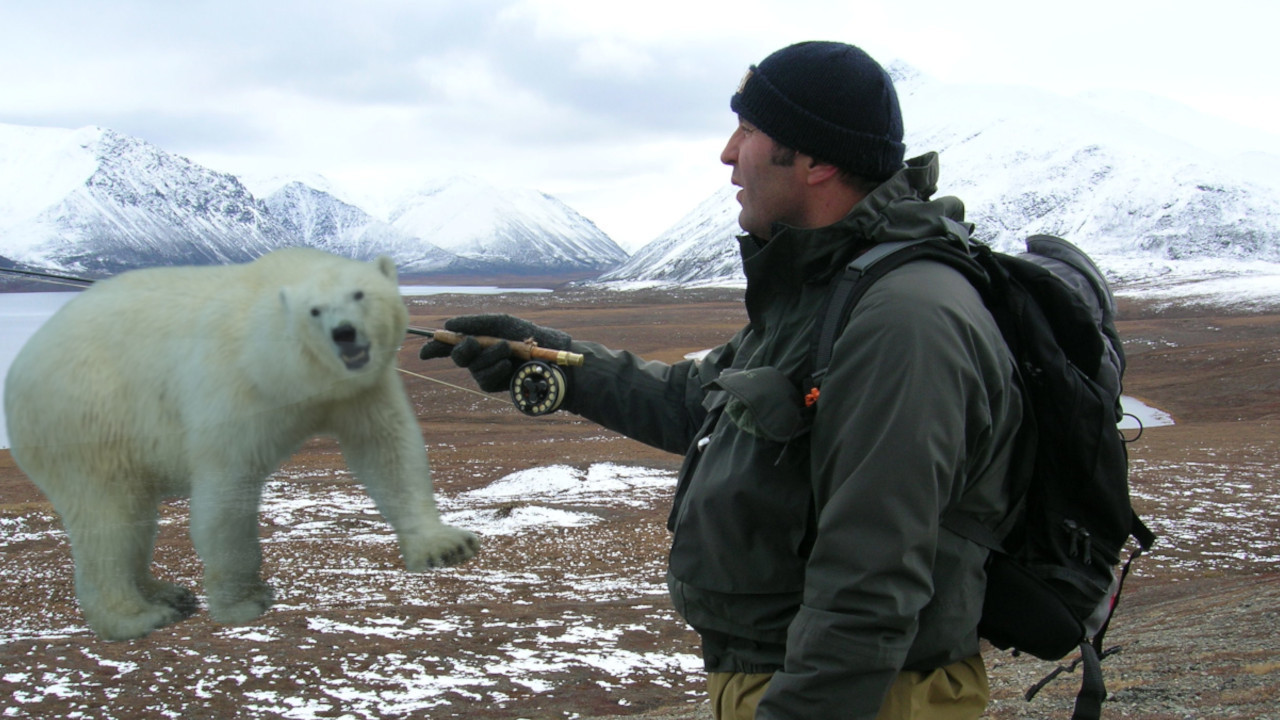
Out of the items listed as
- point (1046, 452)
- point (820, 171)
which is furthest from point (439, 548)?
point (1046, 452)

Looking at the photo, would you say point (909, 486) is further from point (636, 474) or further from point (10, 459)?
point (636, 474)

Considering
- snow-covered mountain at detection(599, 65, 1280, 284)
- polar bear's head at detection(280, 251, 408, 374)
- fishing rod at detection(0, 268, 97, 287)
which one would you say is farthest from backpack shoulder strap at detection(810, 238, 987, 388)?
snow-covered mountain at detection(599, 65, 1280, 284)

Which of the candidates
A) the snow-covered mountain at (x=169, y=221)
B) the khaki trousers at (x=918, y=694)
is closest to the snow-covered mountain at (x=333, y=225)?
the snow-covered mountain at (x=169, y=221)

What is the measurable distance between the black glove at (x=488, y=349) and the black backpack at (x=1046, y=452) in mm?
776

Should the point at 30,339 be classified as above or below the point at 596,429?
above

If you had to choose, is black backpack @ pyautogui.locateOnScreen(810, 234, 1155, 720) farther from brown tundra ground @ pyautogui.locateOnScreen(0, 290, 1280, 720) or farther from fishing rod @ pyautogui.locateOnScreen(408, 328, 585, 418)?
brown tundra ground @ pyautogui.locateOnScreen(0, 290, 1280, 720)

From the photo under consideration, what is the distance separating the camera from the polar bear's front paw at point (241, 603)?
5.63 ft

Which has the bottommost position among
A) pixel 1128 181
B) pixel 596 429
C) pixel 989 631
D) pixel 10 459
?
pixel 596 429

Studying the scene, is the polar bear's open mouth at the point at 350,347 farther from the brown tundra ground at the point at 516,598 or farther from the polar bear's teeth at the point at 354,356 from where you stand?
the brown tundra ground at the point at 516,598

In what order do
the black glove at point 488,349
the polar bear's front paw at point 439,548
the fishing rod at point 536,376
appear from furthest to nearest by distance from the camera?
the fishing rod at point 536,376 < the black glove at point 488,349 < the polar bear's front paw at point 439,548

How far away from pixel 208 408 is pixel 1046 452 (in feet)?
5.18

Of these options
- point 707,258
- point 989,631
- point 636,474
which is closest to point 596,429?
point 636,474

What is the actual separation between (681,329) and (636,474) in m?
5.22

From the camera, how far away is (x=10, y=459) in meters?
1.73
